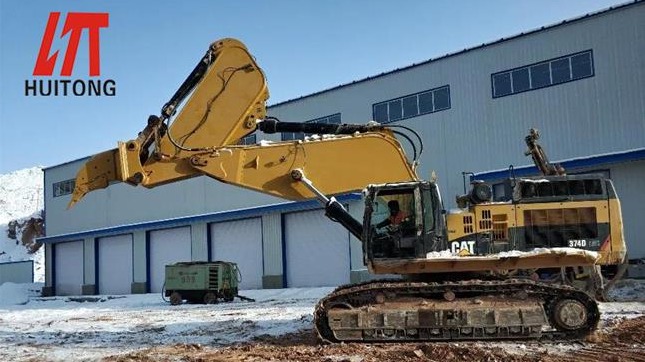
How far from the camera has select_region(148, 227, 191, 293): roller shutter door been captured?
129ft

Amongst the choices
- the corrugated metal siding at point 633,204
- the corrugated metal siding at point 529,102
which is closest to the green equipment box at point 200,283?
the corrugated metal siding at point 529,102

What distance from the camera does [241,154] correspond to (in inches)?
440

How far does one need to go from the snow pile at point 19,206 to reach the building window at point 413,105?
150 feet

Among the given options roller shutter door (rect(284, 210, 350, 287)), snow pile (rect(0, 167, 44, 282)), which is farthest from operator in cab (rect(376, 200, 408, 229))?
snow pile (rect(0, 167, 44, 282))

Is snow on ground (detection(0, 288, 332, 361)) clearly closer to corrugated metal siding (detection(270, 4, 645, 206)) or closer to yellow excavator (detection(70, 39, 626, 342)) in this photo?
yellow excavator (detection(70, 39, 626, 342))

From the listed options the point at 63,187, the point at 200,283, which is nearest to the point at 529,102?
the point at 200,283

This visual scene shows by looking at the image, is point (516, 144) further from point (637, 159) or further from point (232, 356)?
point (232, 356)

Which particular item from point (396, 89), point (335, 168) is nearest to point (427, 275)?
point (335, 168)

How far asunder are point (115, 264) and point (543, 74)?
30.4m

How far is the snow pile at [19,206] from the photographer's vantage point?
76750 millimetres

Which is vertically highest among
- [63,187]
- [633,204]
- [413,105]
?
[413,105]

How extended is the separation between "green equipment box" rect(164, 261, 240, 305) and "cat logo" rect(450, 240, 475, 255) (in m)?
17.1

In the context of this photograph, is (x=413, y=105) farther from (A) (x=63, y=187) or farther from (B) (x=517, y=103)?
(A) (x=63, y=187)

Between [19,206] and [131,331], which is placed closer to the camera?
[131,331]
